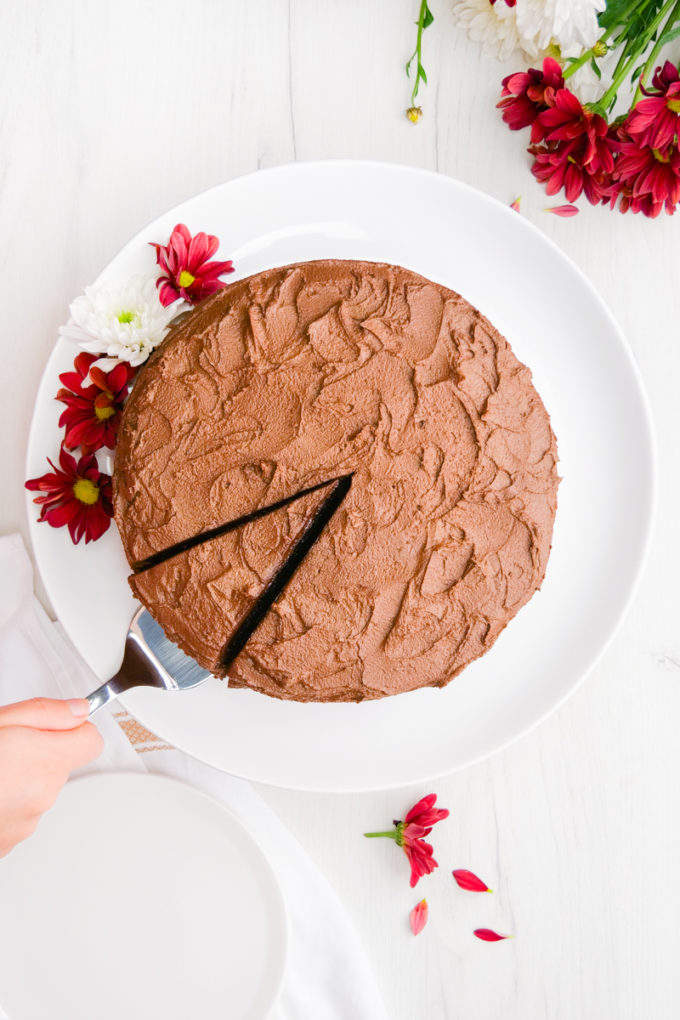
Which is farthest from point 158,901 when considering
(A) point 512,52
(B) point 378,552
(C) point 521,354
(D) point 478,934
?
(A) point 512,52

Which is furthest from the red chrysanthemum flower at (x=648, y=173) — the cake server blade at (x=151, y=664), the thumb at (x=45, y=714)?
the thumb at (x=45, y=714)

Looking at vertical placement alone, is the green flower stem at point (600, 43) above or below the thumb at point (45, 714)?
above

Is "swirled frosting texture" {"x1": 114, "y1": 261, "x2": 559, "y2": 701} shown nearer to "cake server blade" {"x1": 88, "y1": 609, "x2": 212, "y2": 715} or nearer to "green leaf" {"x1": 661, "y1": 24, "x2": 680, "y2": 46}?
"cake server blade" {"x1": 88, "y1": 609, "x2": 212, "y2": 715}

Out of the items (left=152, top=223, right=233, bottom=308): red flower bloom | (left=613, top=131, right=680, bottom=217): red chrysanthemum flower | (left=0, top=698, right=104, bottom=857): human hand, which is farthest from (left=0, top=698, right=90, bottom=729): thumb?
(left=613, top=131, right=680, bottom=217): red chrysanthemum flower

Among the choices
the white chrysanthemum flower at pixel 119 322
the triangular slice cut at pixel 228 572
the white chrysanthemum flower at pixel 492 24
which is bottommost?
the triangular slice cut at pixel 228 572

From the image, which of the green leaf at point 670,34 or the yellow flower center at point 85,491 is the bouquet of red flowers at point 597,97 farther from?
the yellow flower center at point 85,491

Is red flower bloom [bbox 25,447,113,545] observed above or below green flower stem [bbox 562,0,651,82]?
below
